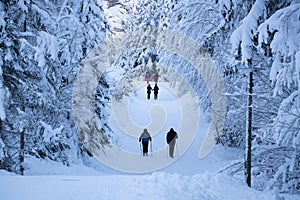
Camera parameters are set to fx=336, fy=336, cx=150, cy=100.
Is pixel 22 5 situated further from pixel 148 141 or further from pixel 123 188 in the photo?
pixel 148 141

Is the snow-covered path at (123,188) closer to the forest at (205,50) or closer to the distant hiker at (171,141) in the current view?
the forest at (205,50)

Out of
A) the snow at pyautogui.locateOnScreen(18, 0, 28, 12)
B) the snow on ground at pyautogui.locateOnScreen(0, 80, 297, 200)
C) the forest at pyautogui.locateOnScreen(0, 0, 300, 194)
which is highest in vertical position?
the snow at pyautogui.locateOnScreen(18, 0, 28, 12)

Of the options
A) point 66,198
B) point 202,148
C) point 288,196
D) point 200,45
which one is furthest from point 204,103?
point 66,198

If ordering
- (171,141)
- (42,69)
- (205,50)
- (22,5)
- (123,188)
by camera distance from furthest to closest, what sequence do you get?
(171,141)
(205,50)
(42,69)
(22,5)
(123,188)

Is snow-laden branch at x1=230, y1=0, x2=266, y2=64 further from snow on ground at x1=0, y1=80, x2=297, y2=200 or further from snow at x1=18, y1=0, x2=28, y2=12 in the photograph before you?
snow at x1=18, y1=0, x2=28, y2=12

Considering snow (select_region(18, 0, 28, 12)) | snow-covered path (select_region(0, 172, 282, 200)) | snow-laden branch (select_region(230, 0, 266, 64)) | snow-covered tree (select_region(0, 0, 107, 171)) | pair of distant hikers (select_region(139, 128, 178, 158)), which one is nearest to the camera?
snow-covered path (select_region(0, 172, 282, 200))

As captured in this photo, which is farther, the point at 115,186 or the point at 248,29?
the point at 115,186

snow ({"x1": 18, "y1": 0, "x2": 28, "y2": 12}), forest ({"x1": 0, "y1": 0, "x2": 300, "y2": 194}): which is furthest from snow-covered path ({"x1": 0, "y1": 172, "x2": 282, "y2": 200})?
snow ({"x1": 18, "y1": 0, "x2": 28, "y2": 12})

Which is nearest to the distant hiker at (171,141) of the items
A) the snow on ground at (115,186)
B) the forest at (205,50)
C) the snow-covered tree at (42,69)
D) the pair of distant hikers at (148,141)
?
the pair of distant hikers at (148,141)

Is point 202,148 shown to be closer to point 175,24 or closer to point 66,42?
point 175,24

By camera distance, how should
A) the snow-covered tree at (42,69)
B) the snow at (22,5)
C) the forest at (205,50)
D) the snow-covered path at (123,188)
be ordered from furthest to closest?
the snow-covered tree at (42,69) → the snow at (22,5) → the forest at (205,50) → the snow-covered path at (123,188)

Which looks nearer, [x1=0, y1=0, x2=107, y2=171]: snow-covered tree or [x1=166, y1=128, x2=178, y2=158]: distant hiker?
[x1=0, y1=0, x2=107, y2=171]: snow-covered tree

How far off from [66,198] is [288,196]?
5.04 m

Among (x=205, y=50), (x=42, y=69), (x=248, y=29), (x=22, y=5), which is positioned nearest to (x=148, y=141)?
(x=205, y=50)
